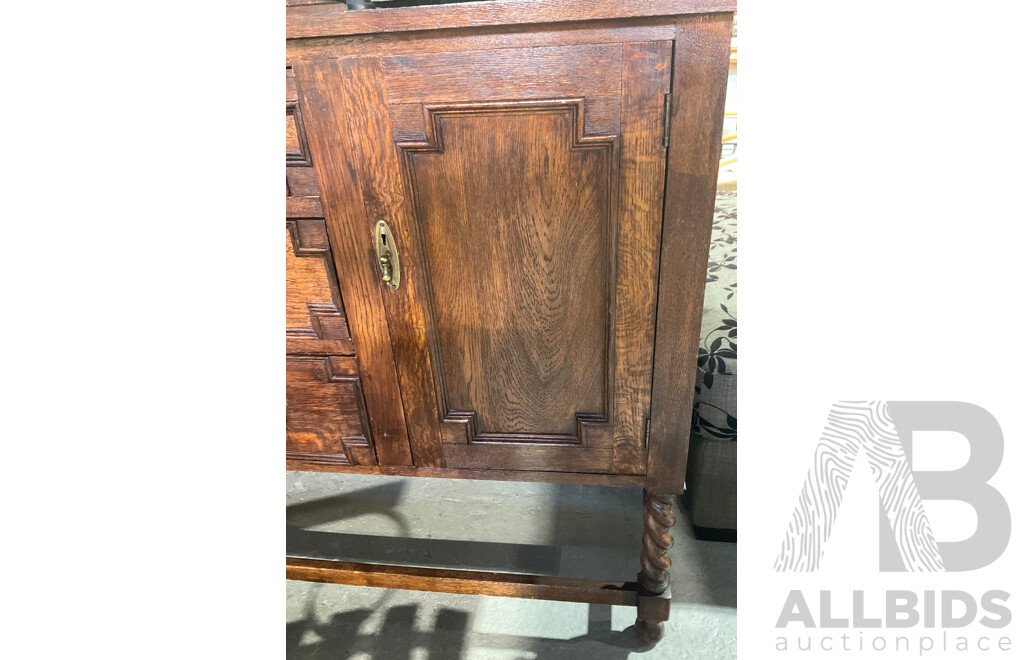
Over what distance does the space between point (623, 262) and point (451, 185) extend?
0.20m

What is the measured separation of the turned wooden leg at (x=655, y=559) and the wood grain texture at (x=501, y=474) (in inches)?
2.0

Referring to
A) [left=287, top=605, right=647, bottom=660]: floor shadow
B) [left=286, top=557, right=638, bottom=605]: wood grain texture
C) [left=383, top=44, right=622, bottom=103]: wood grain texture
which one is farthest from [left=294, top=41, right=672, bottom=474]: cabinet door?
[left=287, top=605, right=647, bottom=660]: floor shadow

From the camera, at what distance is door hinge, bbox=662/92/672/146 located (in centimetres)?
56

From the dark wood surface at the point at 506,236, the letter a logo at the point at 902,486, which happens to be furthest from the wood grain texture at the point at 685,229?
the letter a logo at the point at 902,486

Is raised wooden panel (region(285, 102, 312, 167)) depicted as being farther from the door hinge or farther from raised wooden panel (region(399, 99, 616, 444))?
the door hinge

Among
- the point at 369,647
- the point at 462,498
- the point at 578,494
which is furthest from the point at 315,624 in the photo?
the point at 578,494

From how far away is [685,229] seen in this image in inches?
24.2

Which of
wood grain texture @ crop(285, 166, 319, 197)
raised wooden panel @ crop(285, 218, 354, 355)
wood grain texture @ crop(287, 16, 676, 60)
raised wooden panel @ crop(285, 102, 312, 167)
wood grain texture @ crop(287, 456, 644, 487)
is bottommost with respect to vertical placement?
wood grain texture @ crop(287, 456, 644, 487)

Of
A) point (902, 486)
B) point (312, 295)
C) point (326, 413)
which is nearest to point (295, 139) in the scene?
point (312, 295)

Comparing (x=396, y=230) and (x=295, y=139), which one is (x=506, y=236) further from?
(x=295, y=139)

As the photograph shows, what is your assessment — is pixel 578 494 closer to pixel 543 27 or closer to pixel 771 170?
pixel 771 170

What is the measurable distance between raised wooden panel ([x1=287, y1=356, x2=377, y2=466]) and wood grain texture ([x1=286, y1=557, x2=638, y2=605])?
20 centimetres

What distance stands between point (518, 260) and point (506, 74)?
7.6 inches

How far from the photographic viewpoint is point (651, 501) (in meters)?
0.80
